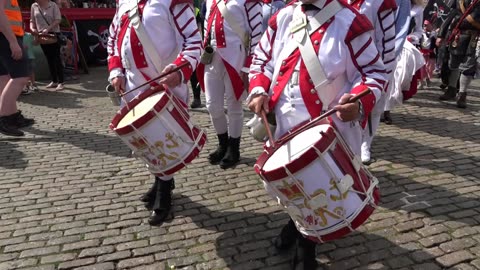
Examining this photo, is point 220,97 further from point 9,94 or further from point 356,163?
point 9,94

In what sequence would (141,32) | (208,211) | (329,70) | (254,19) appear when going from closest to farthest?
(329,70) → (141,32) → (208,211) → (254,19)

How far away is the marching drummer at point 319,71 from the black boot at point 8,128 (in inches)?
171

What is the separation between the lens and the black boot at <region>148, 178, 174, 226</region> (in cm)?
352

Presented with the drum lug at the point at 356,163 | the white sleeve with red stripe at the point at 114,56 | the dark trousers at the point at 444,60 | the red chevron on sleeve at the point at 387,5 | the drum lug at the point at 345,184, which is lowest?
the dark trousers at the point at 444,60

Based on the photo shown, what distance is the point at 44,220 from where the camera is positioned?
11.9 ft

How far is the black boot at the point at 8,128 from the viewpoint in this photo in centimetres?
588

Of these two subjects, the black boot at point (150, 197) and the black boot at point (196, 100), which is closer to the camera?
the black boot at point (150, 197)

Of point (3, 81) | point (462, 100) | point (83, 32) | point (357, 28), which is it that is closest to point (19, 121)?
point (3, 81)

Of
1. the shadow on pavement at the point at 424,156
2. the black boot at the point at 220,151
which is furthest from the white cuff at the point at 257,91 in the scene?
the shadow on pavement at the point at 424,156

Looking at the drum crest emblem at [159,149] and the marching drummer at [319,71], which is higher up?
the marching drummer at [319,71]

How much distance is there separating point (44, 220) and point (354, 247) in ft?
7.96

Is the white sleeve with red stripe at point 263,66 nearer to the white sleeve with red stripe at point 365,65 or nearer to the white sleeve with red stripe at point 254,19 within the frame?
the white sleeve with red stripe at point 365,65

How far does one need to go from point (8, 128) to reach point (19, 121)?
431 millimetres

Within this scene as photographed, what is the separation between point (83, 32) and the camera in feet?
35.1
